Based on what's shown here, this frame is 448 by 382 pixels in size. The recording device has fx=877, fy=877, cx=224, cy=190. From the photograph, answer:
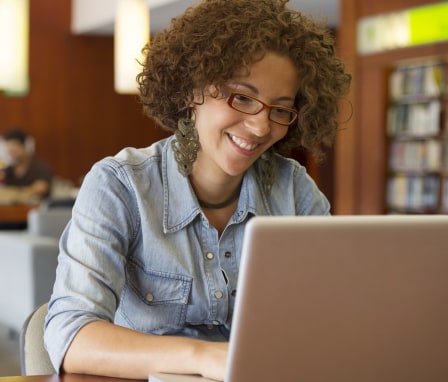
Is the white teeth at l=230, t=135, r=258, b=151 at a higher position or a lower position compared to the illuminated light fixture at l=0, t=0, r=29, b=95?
lower

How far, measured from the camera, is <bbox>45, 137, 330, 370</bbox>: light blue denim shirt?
4.97 feet

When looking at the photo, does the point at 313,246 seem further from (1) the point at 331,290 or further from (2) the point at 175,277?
(2) the point at 175,277

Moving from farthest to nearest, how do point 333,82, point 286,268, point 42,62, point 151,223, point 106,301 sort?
point 42,62 → point 333,82 → point 151,223 → point 106,301 → point 286,268

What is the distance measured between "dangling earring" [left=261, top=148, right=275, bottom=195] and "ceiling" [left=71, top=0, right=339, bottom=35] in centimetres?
687

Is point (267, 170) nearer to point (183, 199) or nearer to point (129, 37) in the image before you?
point (183, 199)

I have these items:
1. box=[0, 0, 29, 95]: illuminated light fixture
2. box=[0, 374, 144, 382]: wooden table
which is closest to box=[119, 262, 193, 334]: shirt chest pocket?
box=[0, 374, 144, 382]: wooden table

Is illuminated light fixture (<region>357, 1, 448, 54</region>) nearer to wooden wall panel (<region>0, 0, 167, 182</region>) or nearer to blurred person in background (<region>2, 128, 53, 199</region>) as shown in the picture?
blurred person in background (<region>2, 128, 53, 199</region>)

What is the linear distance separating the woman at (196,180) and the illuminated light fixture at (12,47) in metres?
5.20

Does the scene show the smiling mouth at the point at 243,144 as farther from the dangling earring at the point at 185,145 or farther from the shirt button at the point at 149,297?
the shirt button at the point at 149,297

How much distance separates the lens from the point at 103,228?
1548 mm

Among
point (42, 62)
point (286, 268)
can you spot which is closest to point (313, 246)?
point (286, 268)

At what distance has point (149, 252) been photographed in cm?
161

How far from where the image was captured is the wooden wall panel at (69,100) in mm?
11383

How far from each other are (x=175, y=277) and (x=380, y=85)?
6297 mm
